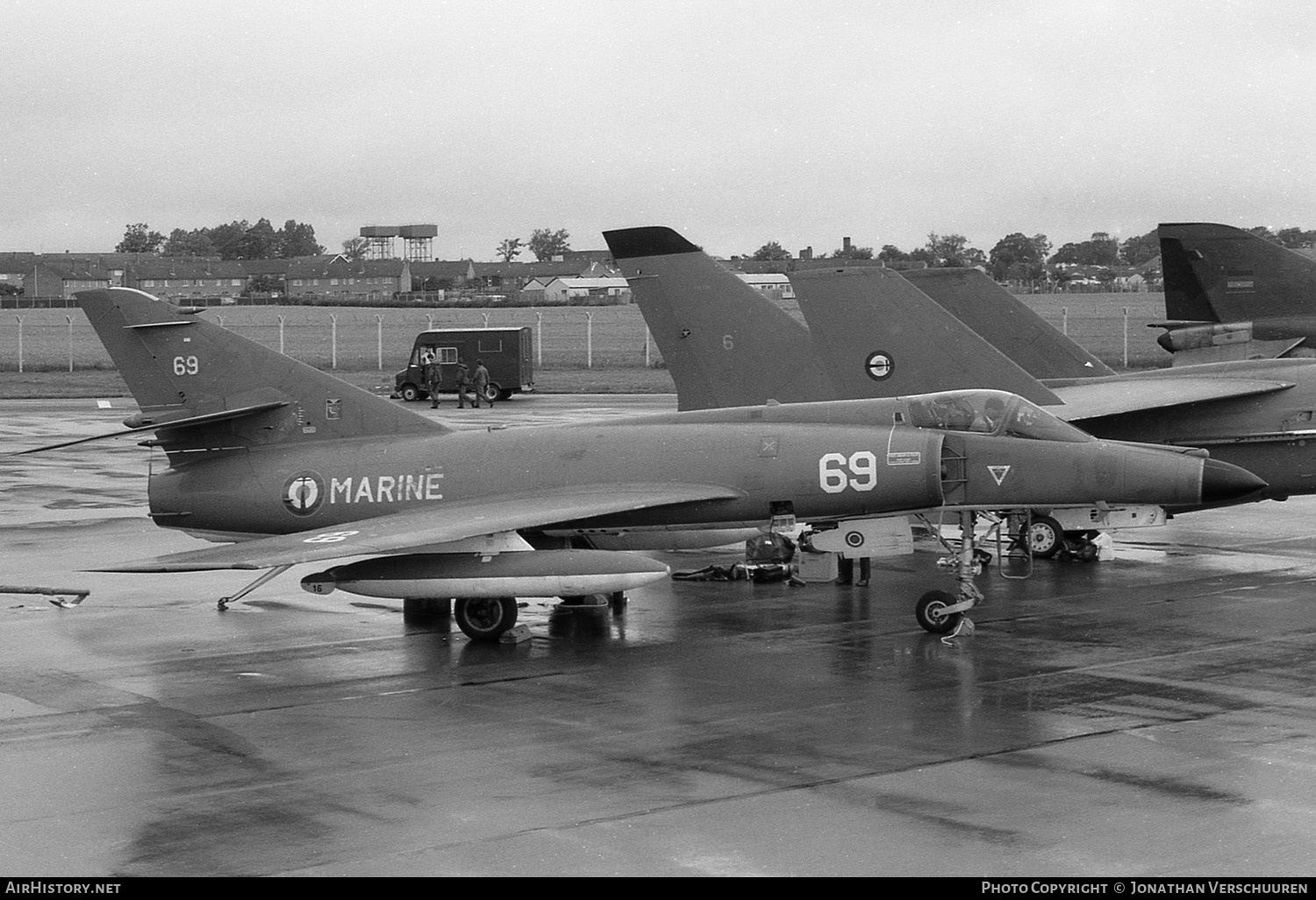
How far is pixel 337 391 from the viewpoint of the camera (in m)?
16.0

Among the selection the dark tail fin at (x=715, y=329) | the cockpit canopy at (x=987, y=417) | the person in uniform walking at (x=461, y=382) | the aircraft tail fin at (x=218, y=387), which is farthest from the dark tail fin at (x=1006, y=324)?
the person in uniform walking at (x=461, y=382)

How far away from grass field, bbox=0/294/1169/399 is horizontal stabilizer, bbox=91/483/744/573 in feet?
86.9

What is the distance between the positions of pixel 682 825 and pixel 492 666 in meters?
5.03

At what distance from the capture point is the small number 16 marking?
14.3 meters

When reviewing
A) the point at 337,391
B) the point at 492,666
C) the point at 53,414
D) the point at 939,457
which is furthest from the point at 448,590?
the point at 53,414

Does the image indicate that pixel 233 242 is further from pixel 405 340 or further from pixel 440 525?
pixel 440 525

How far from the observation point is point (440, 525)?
1395 cm

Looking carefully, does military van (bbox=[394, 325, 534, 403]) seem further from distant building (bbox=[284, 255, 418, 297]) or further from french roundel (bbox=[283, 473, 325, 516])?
distant building (bbox=[284, 255, 418, 297])

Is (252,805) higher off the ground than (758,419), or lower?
lower

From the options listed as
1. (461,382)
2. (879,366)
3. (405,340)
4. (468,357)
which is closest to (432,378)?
(461,382)

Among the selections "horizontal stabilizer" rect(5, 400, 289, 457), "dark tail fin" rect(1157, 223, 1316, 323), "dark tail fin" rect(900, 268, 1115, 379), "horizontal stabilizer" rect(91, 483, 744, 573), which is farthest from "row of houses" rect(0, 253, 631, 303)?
"horizontal stabilizer" rect(91, 483, 744, 573)

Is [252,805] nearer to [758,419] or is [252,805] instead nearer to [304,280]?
[758,419]

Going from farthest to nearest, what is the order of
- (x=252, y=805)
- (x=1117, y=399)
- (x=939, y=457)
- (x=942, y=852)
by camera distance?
(x=1117, y=399)
(x=939, y=457)
(x=252, y=805)
(x=942, y=852)

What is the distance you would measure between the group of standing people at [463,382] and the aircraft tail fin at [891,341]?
27.5m
